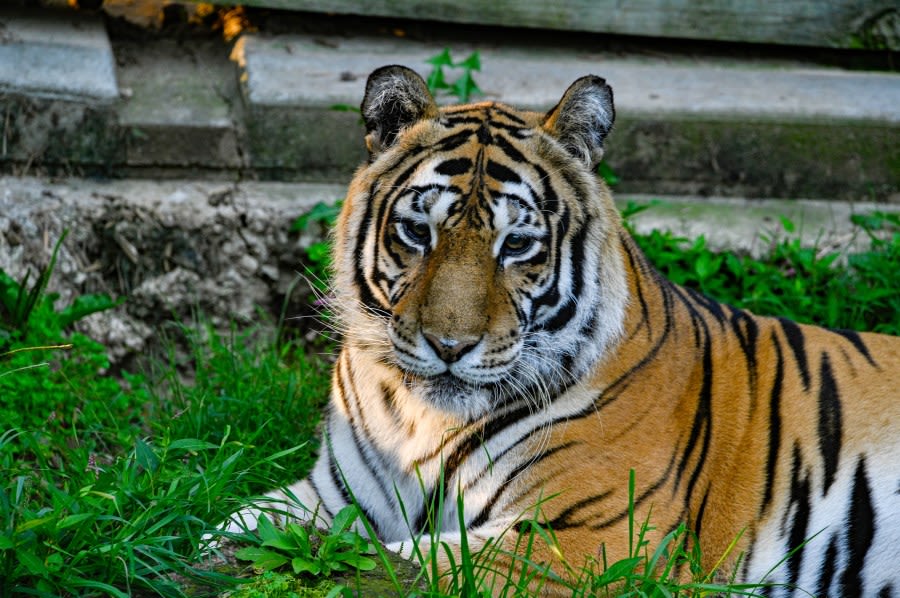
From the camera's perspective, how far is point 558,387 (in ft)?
10.1

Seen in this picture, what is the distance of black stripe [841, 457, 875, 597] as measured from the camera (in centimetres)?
308

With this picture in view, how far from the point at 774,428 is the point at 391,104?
1419mm

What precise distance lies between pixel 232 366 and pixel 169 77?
1.56 meters

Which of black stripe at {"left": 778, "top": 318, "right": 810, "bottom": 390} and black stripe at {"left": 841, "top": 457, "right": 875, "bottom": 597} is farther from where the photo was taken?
black stripe at {"left": 778, "top": 318, "right": 810, "bottom": 390}

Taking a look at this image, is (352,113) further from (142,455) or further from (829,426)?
(829,426)

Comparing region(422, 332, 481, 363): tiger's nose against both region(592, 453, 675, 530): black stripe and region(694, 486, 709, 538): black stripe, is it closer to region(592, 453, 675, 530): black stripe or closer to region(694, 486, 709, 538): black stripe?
region(592, 453, 675, 530): black stripe

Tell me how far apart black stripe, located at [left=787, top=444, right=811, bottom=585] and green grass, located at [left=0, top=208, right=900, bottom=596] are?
11.2 inches

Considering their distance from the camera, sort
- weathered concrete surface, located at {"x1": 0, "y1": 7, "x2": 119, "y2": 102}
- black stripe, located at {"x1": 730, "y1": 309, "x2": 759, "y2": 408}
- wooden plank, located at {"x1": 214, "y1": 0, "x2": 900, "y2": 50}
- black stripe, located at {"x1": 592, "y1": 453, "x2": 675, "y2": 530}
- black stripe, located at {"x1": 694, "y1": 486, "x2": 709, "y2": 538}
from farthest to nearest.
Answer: wooden plank, located at {"x1": 214, "y1": 0, "x2": 900, "y2": 50} → weathered concrete surface, located at {"x1": 0, "y1": 7, "x2": 119, "y2": 102} → black stripe, located at {"x1": 730, "y1": 309, "x2": 759, "y2": 408} → black stripe, located at {"x1": 694, "y1": 486, "x2": 709, "y2": 538} → black stripe, located at {"x1": 592, "y1": 453, "x2": 675, "y2": 530}

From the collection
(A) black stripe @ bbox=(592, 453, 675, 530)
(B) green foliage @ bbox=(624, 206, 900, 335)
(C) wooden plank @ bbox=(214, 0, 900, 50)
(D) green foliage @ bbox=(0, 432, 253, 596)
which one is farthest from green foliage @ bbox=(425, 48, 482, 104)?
(D) green foliage @ bbox=(0, 432, 253, 596)

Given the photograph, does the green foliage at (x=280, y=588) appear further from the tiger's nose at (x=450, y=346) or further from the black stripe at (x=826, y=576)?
the black stripe at (x=826, y=576)

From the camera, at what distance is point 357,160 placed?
16.1 ft

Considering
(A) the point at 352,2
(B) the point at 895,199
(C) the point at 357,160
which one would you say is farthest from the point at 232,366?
(B) the point at 895,199

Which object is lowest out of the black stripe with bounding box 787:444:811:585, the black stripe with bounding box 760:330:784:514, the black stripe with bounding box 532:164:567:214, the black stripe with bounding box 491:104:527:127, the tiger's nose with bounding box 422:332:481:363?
the black stripe with bounding box 787:444:811:585

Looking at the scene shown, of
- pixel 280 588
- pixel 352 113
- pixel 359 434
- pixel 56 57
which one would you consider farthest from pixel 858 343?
pixel 56 57
